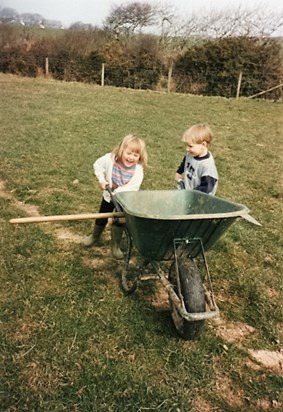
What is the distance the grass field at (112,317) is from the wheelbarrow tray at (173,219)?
0.61 metres

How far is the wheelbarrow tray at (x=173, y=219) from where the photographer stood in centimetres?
237

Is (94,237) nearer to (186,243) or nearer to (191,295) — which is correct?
(186,243)

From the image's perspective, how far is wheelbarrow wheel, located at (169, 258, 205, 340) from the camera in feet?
7.93

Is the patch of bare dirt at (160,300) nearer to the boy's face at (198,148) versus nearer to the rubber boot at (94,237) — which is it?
the rubber boot at (94,237)

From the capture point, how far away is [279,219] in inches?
195

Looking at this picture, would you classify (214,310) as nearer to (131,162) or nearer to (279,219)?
(131,162)

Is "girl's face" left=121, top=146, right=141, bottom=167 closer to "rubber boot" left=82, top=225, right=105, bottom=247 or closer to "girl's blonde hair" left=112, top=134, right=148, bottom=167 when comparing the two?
"girl's blonde hair" left=112, top=134, right=148, bottom=167

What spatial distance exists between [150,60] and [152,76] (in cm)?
122

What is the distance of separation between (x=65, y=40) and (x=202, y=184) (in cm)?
1887

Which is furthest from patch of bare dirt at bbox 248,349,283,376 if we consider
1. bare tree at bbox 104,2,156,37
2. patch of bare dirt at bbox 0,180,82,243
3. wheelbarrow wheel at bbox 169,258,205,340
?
bare tree at bbox 104,2,156,37

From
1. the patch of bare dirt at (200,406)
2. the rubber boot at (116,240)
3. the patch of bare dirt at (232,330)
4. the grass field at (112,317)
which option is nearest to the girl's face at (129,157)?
the rubber boot at (116,240)

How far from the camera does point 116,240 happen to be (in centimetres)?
363

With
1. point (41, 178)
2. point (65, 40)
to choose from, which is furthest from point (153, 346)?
point (65, 40)

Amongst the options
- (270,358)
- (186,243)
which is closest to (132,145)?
(186,243)
